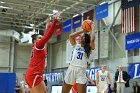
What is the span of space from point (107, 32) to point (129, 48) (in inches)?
156

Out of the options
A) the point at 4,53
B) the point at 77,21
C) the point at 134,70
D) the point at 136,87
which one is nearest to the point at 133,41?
the point at 134,70

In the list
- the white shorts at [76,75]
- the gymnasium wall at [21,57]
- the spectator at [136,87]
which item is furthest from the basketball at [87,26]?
the gymnasium wall at [21,57]

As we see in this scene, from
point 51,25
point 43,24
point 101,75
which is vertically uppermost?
point 43,24

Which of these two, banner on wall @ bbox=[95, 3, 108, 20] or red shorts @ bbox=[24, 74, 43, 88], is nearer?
red shorts @ bbox=[24, 74, 43, 88]

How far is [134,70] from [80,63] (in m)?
10.8

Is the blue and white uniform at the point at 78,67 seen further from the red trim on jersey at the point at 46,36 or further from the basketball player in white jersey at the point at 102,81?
the basketball player in white jersey at the point at 102,81

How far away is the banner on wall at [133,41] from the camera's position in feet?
52.5

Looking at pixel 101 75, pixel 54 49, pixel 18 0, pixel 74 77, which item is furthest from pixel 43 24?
pixel 74 77

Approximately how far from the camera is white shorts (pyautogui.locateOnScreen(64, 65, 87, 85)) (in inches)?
224

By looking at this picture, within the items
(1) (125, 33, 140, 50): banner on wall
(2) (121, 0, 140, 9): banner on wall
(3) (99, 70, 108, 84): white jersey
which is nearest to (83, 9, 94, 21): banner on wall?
(2) (121, 0, 140, 9): banner on wall

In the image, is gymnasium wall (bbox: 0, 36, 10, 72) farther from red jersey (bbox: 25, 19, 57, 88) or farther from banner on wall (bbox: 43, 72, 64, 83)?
red jersey (bbox: 25, 19, 57, 88)

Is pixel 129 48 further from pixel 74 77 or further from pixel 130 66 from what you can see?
pixel 74 77

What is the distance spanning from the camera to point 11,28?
96.9ft

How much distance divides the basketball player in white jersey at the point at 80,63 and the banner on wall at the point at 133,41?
1050cm
